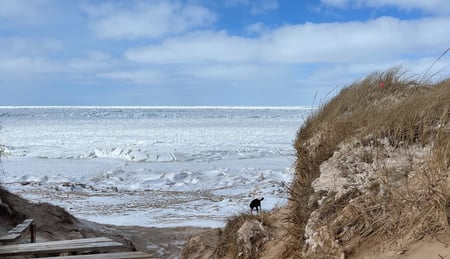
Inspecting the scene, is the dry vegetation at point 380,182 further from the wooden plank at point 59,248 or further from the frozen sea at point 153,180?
the frozen sea at point 153,180

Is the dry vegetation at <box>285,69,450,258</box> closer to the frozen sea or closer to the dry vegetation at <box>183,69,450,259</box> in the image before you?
the dry vegetation at <box>183,69,450,259</box>

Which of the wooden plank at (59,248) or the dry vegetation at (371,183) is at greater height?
the dry vegetation at (371,183)

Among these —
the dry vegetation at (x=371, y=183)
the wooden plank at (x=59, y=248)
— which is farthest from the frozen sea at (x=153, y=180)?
the wooden plank at (x=59, y=248)

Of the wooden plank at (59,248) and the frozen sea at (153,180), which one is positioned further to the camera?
the frozen sea at (153,180)

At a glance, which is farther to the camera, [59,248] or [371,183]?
[59,248]

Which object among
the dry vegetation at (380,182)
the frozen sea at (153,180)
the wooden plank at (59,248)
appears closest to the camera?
the dry vegetation at (380,182)

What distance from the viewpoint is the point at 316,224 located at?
3846 mm

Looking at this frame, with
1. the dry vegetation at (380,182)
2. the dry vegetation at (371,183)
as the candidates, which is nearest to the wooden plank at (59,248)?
the dry vegetation at (371,183)

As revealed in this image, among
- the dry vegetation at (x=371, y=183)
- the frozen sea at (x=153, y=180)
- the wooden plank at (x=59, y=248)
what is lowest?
the frozen sea at (x=153, y=180)

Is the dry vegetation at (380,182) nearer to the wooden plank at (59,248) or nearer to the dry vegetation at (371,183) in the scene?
the dry vegetation at (371,183)

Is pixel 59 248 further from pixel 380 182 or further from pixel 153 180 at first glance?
pixel 153 180

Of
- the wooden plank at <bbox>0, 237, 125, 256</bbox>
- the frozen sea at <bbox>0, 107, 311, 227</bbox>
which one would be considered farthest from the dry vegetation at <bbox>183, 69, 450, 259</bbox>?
the frozen sea at <bbox>0, 107, 311, 227</bbox>

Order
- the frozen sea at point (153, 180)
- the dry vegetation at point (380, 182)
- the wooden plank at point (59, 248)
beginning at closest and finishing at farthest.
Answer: the dry vegetation at point (380, 182) < the wooden plank at point (59, 248) < the frozen sea at point (153, 180)

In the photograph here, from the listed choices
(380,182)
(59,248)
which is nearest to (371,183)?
(380,182)
